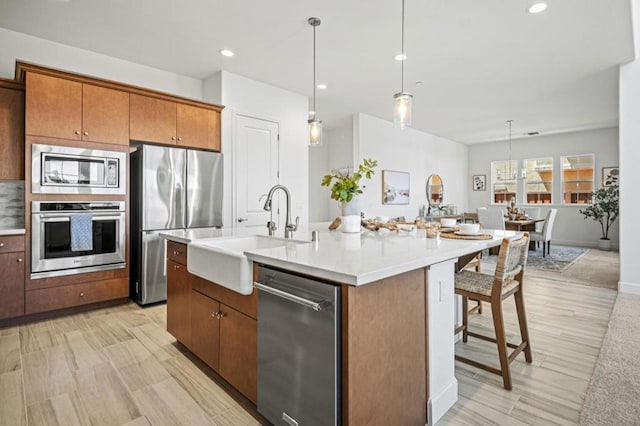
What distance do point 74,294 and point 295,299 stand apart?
3023 mm

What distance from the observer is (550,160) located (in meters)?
8.38

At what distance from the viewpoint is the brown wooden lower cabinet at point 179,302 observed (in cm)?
220

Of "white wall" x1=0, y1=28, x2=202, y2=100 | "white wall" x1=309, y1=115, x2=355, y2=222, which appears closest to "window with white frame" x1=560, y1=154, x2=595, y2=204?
"white wall" x1=309, y1=115, x2=355, y2=222

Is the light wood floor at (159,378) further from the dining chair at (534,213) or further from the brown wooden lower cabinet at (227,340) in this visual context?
the dining chair at (534,213)

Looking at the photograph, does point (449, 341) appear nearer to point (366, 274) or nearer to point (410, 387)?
point (410, 387)

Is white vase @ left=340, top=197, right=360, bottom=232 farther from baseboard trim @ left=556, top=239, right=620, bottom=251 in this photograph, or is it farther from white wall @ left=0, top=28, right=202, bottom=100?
baseboard trim @ left=556, top=239, right=620, bottom=251

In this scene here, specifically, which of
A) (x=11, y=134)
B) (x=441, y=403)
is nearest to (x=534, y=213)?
(x=441, y=403)

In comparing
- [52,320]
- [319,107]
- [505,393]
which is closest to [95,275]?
[52,320]

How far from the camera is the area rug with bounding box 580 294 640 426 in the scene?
1645 mm

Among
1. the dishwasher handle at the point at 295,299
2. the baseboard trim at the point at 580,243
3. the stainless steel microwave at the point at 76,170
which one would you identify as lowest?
the baseboard trim at the point at 580,243

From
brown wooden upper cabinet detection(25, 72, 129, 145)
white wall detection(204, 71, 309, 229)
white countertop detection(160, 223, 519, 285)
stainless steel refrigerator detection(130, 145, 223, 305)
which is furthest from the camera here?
white wall detection(204, 71, 309, 229)

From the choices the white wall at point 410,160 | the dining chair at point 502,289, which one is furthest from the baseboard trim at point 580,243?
the dining chair at point 502,289

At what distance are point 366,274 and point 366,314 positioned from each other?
236 mm

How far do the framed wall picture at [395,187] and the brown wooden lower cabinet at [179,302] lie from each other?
5.04m
